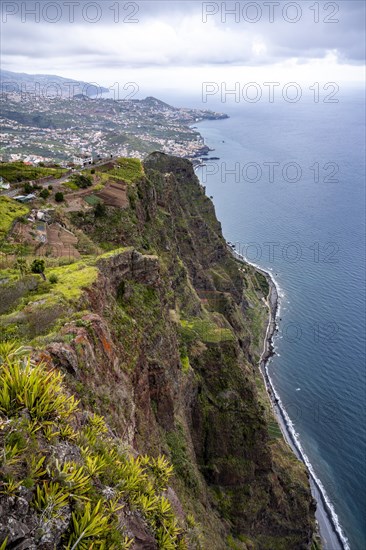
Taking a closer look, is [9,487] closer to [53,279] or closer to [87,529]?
[87,529]

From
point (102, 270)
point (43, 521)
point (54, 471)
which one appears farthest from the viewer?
point (102, 270)

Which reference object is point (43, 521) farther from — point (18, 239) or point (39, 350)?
point (18, 239)

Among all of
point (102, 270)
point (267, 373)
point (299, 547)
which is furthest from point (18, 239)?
point (267, 373)

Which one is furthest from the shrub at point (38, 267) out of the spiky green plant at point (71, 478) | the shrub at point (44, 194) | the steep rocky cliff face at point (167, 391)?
the shrub at point (44, 194)

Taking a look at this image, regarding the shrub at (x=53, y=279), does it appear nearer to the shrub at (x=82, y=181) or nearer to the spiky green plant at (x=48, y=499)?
the spiky green plant at (x=48, y=499)

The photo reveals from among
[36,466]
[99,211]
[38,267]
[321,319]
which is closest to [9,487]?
[36,466]
